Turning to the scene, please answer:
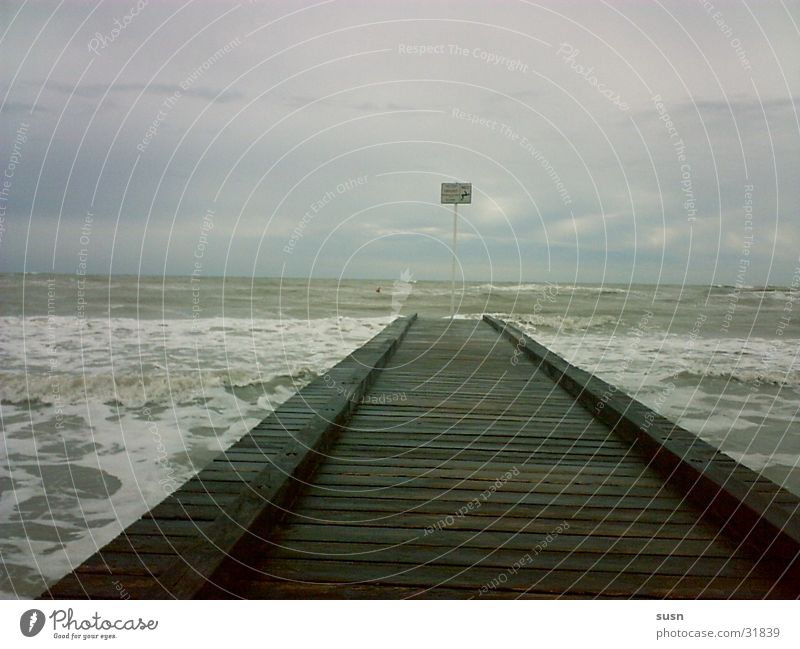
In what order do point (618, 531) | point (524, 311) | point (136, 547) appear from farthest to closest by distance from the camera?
point (524, 311) < point (618, 531) < point (136, 547)

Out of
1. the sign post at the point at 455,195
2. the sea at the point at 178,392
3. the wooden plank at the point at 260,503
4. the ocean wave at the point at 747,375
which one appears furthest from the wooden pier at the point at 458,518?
the sign post at the point at 455,195

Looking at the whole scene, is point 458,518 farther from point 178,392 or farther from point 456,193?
point 456,193

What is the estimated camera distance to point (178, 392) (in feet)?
29.0

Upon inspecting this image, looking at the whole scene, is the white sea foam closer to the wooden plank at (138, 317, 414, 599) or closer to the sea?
the sea

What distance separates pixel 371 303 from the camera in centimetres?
3109

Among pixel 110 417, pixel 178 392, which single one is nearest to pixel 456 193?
pixel 178 392

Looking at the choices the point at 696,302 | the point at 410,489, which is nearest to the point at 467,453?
the point at 410,489

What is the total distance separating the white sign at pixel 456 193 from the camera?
13703mm

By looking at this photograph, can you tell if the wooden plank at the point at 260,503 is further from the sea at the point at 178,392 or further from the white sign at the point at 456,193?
the white sign at the point at 456,193

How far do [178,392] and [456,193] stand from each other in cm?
768

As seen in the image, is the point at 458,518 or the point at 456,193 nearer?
the point at 458,518

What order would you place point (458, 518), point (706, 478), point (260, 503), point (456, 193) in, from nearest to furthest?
point (260, 503), point (458, 518), point (706, 478), point (456, 193)
